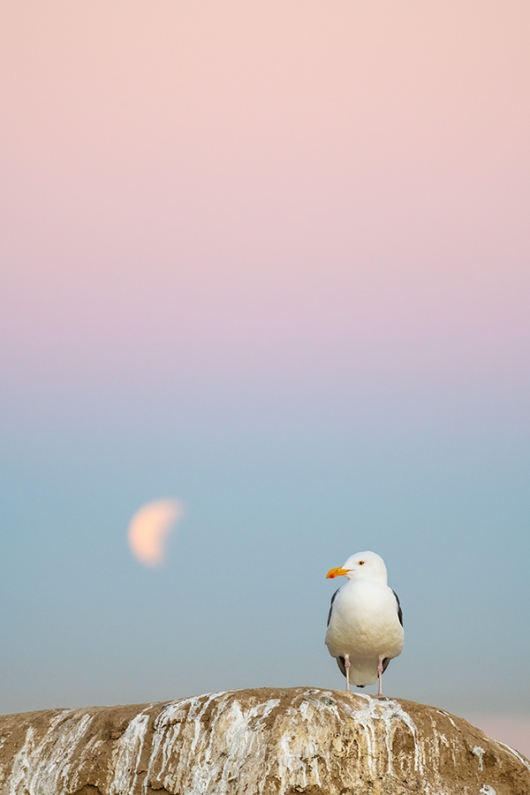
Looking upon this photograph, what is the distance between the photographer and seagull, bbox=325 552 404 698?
779 inches

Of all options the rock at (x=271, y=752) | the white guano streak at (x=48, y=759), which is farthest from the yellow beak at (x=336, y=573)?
the white guano streak at (x=48, y=759)

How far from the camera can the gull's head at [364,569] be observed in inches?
810

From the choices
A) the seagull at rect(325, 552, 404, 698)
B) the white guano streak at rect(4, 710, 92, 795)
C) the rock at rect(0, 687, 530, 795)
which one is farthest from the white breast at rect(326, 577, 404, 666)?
the white guano streak at rect(4, 710, 92, 795)

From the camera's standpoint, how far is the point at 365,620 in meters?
19.7

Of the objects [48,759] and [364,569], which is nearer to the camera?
[48,759]

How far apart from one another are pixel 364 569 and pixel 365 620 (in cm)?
123

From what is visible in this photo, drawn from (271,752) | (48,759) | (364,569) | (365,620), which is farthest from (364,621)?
(48,759)

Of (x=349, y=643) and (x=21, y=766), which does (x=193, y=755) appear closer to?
(x=21, y=766)

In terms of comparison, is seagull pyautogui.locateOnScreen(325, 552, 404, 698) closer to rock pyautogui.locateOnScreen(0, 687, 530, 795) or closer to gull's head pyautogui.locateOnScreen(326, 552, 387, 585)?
gull's head pyautogui.locateOnScreen(326, 552, 387, 585)

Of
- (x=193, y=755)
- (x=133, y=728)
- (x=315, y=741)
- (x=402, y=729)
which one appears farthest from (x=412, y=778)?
(x=133, y=728)

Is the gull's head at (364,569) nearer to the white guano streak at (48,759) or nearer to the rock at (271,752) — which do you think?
the rock at (271,752)

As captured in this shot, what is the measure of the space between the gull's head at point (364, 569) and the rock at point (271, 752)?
3.79 m

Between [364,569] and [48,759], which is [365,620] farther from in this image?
[48,759]

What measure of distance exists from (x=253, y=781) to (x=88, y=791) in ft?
11.0
